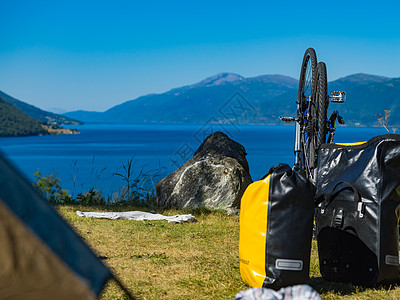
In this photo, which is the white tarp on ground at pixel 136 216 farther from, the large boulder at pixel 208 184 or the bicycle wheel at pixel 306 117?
the bicycle wheel at pixel 306 117

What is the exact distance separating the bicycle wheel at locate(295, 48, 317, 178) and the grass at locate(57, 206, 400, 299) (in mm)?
1165

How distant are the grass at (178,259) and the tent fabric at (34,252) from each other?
135cm

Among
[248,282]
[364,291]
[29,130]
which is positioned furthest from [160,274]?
[29,130]

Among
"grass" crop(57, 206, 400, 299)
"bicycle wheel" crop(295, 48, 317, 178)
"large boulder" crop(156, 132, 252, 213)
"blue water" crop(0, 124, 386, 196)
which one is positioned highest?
"bicycle wheel" crop(295, 48, 317, 178)

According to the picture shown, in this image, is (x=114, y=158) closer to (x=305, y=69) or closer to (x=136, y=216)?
(x=305, y=69)

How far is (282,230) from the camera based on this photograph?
2.78m

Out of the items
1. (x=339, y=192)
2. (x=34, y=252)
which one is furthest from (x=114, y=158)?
(x=34, y=252)

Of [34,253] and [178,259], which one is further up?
[34,253]

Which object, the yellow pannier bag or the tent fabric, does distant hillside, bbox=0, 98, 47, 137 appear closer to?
the yellow pannier bag

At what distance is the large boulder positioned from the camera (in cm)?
606

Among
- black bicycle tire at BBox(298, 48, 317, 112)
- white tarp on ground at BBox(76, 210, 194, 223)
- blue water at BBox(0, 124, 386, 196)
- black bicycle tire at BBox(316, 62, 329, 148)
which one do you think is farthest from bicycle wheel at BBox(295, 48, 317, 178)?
blue water at BBox(0, 124, 386, 196)

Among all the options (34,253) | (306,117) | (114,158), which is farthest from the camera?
(114,158)

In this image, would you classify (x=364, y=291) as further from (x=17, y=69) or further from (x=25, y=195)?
(x=17, y=69)

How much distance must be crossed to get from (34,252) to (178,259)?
2.37 m
